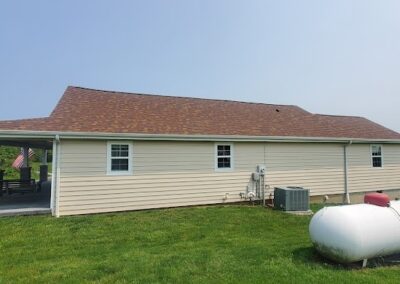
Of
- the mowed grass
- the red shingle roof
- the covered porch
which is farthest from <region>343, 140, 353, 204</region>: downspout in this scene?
the covered porch

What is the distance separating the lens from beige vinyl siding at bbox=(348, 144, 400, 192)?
1473 centimetres

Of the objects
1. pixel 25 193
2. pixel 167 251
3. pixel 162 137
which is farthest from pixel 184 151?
pixel 25 193

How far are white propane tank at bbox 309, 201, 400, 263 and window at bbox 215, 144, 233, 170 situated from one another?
20.5 ft

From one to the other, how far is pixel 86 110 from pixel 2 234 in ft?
17.1

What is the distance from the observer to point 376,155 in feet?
51.1

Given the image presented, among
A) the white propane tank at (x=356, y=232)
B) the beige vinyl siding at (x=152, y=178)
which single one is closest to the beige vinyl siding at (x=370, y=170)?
the beige vinyl siding at (x=152, y=178)

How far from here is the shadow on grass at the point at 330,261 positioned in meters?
5.77

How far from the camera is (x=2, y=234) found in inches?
304

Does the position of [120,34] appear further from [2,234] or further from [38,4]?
[2,234]

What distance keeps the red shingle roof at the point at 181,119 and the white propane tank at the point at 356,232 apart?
6.62 m

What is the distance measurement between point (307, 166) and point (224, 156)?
3941 mm

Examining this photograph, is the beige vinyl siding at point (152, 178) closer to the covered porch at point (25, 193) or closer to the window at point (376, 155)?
the covered porch at point (25, 193)

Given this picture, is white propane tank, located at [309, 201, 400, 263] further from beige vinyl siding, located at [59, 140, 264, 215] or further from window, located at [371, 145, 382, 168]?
window, located at [371, 145, 382, 168]

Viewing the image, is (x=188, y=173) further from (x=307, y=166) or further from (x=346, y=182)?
(x=346, y=182)
